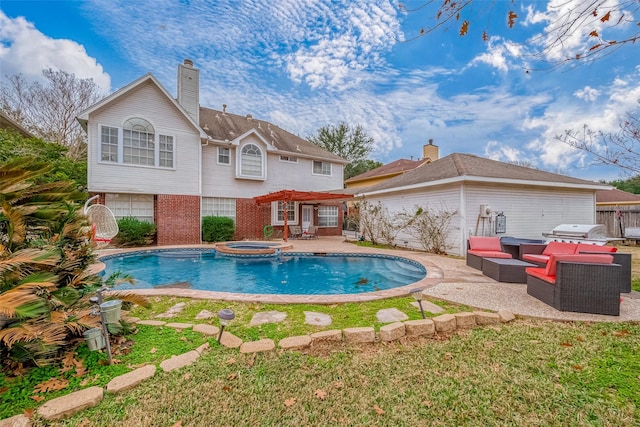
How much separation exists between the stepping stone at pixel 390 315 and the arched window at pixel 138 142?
14.1 m

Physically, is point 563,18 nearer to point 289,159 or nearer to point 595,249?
point 595,249

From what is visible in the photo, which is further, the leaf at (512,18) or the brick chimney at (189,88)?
the brick chimney at (189,88)

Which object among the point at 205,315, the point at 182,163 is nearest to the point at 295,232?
the point at 182,163

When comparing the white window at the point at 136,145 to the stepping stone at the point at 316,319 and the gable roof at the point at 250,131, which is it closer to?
the gable roof at the point at 250,131

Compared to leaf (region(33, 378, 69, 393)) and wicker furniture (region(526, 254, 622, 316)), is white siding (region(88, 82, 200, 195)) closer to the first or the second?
leaf (region(33, 378, 69, 393))

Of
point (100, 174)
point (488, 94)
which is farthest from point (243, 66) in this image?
point (488, 94)

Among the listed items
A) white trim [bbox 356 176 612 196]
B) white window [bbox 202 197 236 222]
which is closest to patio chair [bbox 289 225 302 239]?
white window [bbox 202 197 236 222]

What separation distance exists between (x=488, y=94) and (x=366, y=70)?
6216 millimetres

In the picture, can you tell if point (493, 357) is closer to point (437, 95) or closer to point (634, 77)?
point (634, 77)

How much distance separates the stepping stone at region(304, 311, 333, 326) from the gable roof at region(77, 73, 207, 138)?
45.0 ft

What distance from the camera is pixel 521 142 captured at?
16109mm

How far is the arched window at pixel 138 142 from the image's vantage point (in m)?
13.7

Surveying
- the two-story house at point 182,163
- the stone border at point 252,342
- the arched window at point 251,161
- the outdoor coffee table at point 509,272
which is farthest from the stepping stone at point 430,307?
the arched window at point 251,161

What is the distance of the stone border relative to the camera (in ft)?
7.56
